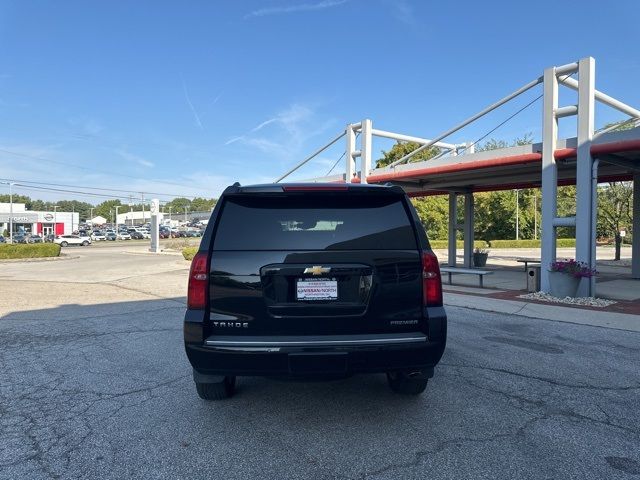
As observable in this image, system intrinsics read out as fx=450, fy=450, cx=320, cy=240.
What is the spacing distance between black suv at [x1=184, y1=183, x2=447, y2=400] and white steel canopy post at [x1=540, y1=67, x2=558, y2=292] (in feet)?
29.3

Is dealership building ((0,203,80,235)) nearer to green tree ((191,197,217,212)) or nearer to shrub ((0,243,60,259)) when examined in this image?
shrub ((0,243,60,259))

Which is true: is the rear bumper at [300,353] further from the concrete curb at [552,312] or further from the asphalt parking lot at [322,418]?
the concrete curb at [552,312]

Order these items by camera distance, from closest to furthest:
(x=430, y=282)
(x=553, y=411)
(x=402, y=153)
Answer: (x=430, y=282) < (x=553, y=411) < (x=402, y=153)

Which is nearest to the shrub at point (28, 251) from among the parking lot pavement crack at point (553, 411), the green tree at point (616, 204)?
the parking lot pavement crack at point (553, 411)

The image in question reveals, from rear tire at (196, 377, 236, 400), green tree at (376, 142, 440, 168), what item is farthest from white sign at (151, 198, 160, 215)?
rear tire at (196, 377, 236, 400)

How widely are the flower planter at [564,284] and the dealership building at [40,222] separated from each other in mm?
80365

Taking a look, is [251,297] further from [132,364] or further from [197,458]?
[132,364]

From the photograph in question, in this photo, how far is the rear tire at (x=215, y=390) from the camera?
3939 mm

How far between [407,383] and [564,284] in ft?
26.3

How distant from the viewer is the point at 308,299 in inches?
130

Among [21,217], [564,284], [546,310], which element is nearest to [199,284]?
[546,310]

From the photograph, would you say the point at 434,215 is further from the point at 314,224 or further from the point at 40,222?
the point at 40,222

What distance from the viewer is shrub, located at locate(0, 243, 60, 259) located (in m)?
25.4

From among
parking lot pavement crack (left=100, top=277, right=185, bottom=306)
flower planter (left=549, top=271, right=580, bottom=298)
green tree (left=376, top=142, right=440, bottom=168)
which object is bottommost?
parking lot pavement crack (left=100, top=277, right=185, bottom=306)
